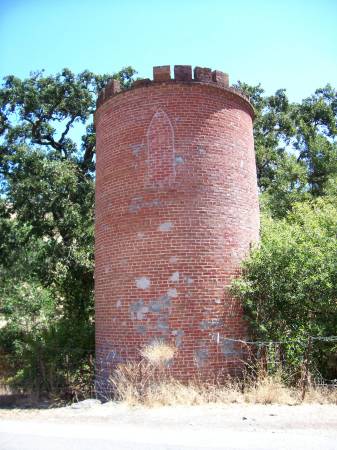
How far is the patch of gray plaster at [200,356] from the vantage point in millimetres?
8820

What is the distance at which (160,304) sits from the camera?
906 centimetres

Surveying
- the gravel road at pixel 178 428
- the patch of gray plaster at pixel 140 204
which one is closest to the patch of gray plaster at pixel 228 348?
the gravel road at pixel 178 428

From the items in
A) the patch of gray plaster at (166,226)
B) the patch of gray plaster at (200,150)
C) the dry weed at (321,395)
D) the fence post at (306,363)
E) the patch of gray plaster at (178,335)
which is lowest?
the dry weed at (321,395)

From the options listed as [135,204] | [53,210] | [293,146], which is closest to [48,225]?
[53,210]

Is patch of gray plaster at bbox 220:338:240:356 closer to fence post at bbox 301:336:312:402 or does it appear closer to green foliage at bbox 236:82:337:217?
fence post at bbox 301:336:312:402

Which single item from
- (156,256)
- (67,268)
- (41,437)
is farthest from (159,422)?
(67,268)

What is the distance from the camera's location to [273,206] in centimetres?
2083

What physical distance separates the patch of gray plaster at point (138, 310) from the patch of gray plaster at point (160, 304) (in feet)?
0.49

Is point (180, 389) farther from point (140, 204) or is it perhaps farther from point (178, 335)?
point (140, 204)

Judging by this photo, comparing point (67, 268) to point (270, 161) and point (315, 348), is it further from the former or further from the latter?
point (270, 161)

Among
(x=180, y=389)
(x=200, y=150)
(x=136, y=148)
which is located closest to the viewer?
(x=180, y=389)

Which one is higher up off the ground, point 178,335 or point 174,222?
point 174,222

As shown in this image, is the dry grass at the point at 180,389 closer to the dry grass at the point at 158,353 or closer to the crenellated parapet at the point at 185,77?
the dry grass at the point at 158,353

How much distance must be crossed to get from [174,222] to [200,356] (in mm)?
2912
